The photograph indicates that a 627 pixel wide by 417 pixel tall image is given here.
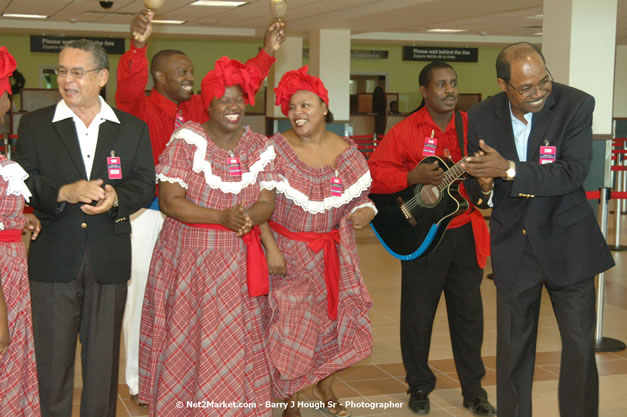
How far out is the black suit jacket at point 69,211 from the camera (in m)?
3.45

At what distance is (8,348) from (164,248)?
3.66ft

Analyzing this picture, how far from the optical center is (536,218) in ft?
11.5

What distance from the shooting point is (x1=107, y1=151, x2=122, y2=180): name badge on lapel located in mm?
3512

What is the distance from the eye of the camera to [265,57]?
4.83 metres

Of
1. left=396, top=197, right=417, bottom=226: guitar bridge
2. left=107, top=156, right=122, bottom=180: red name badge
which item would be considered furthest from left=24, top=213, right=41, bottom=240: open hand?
left=396, top=197, right=417, bottom=226: guitar bridge

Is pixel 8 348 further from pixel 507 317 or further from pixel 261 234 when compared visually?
pixel 507 317

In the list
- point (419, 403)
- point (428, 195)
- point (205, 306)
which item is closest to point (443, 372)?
point (419, 403)

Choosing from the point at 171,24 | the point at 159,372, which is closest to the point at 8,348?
the point at 159,372

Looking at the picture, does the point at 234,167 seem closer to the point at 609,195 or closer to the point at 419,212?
the point at 419,212

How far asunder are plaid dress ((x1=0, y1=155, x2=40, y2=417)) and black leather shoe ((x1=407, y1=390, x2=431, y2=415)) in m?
2.18

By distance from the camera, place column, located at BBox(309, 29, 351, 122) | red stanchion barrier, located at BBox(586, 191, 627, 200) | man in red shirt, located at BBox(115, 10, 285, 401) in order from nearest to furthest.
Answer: man in red shirt, located at BBox(115, 10, 285, 401)
red stanchion barrier, located at BBox(586, 191, 627, 200)
column, located at BBox(309, 29, 351, 122)

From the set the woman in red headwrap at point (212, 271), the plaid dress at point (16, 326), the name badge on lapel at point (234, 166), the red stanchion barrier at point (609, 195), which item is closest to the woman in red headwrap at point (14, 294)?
the plaid dress at point (16, 326)

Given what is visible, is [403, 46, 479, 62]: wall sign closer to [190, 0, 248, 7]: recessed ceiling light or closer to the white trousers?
[190, 0, 248, 7]: recessed ceiling light

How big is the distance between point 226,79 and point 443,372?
2.56 metres
